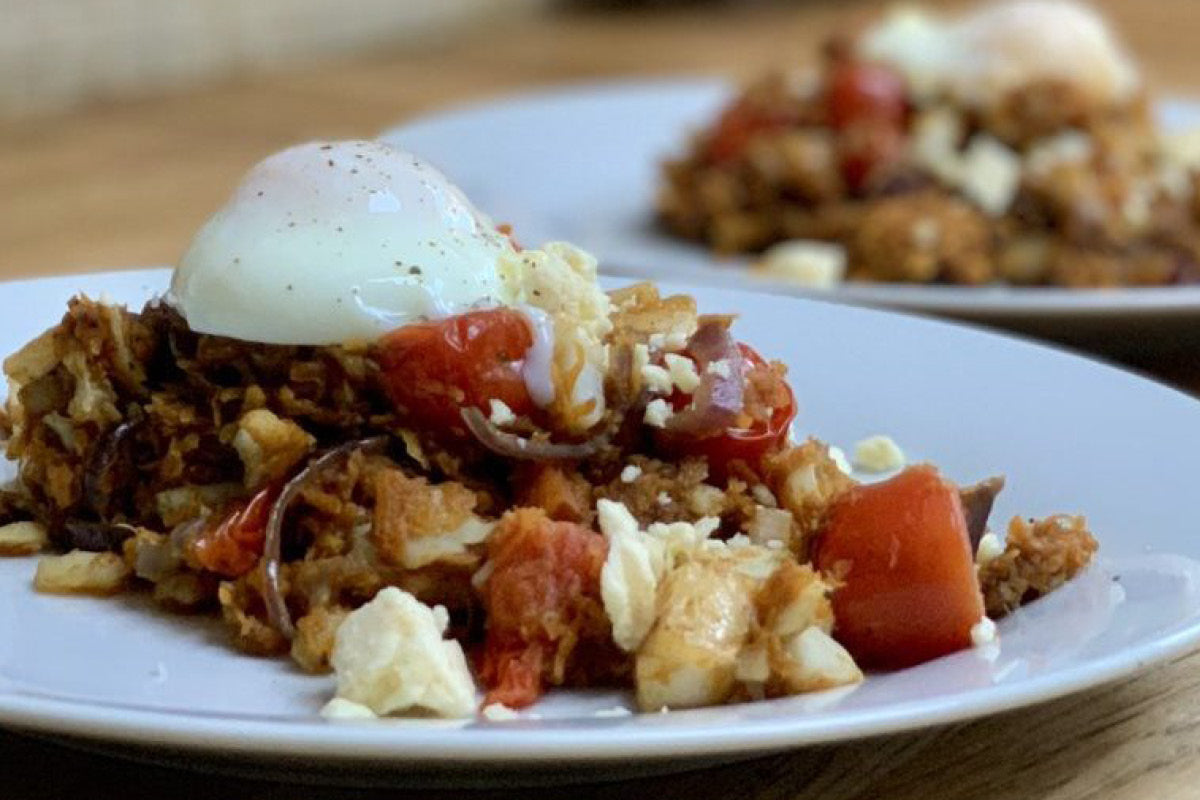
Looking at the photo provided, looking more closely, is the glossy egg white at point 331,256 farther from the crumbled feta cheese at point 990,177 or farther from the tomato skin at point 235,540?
the crumbled feta cheese at point 990,177

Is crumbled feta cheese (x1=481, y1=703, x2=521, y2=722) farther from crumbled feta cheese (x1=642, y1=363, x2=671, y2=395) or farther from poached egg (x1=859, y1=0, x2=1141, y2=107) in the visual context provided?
poached egg (x1=859, y1=0, x2=1141, y2=107)

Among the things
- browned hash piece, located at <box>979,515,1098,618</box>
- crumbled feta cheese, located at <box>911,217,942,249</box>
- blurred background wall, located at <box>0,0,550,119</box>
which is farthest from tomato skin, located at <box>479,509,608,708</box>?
blurred background wall, located at <box>0,0,550,119</box>

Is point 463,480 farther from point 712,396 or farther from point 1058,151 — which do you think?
point 1058,151

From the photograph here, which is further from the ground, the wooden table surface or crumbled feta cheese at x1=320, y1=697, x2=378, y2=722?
crumbled feta cheese at x1=320, y1=697, x2=378, y2=722

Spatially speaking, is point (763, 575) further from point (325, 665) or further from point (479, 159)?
point (479, 159)

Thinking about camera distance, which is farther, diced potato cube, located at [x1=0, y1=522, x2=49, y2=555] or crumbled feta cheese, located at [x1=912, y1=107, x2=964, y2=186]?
crumbled feta cheese, located at [x1=912, y1=107, x2=964, y2=186]
